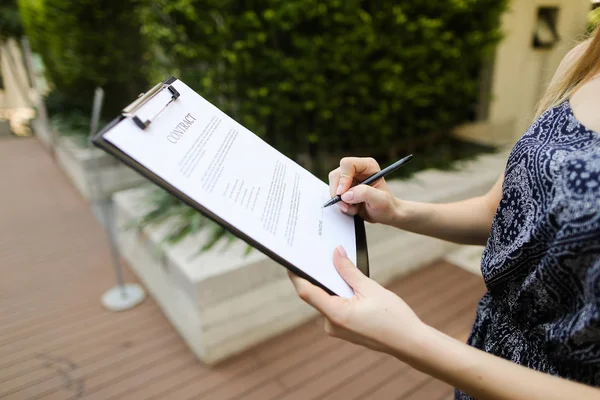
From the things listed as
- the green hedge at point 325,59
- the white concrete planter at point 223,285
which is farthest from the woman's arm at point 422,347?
the green hedge at point 325,59

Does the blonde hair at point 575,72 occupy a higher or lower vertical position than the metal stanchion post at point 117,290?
higher

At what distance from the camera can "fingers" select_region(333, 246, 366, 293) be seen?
0.73 meters

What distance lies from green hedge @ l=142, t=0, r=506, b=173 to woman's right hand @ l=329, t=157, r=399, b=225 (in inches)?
64.7

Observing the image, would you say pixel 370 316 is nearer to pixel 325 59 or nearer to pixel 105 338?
pixel 105 338

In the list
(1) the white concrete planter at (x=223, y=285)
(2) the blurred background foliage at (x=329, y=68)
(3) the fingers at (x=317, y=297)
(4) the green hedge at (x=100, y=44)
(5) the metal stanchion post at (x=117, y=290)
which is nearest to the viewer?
(3) the fingers at (x=317, y=297)

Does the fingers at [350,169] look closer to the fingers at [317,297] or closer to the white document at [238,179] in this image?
the white document at [238,179]

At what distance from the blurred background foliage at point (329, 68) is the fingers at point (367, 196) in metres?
1.26

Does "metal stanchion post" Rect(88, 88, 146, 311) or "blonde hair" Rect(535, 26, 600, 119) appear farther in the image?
"metal stanchion post" Rect(88, 88, 146, 311)

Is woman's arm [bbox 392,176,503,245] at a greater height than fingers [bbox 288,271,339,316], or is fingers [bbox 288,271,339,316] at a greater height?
fingers [bbox 288,271,339,316]

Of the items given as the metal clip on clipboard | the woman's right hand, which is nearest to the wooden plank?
the woman's right hand

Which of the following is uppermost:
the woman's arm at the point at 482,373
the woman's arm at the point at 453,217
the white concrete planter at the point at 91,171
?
the woman's arm at the point at 453,217

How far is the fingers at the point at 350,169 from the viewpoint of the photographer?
3.16ft

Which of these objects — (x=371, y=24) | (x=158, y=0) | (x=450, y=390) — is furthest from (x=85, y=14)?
(x=450, y=390)

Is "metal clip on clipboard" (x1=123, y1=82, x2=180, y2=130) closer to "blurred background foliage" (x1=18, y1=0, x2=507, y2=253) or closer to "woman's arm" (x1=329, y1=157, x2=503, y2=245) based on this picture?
"woman's arm" (x1=329, y1=157, x2=503, y2=245)
